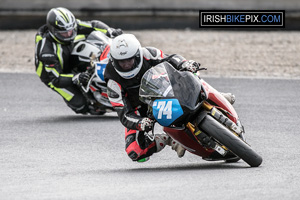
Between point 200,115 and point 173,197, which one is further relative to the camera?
point 200,115

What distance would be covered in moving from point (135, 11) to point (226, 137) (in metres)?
10.9

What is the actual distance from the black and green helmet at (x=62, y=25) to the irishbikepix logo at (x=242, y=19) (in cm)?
586

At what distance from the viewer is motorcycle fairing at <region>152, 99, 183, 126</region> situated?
22.2 ft

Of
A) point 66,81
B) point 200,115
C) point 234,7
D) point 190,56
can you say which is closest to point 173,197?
point 200,115

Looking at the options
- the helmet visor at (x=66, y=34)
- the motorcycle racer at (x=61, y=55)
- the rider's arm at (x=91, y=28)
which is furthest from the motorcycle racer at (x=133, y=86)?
the rider's arm at (x=91, y=28)

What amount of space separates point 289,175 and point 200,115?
952 mm

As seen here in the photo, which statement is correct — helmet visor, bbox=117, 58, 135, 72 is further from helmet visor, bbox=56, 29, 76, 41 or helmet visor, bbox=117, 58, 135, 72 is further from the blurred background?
the blurred background

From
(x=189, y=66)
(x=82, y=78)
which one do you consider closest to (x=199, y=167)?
(x=189, y=66)

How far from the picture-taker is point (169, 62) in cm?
746

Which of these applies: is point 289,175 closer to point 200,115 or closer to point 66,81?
point 200,115

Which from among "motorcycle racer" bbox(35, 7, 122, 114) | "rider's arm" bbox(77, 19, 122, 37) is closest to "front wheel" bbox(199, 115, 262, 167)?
"motorcycle racer" bbox(35, 7, 122, 114)

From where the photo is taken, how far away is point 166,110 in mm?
6793

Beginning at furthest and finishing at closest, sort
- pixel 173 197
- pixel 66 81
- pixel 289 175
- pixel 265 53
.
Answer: pixel 265 53
pixel 66 81
pixel 289 175
pixel 173 197

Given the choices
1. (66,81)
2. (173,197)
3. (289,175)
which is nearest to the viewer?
(173,197)
